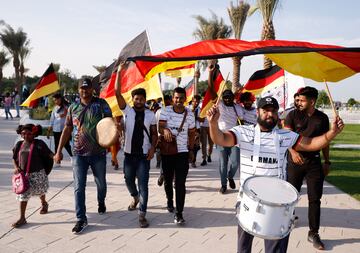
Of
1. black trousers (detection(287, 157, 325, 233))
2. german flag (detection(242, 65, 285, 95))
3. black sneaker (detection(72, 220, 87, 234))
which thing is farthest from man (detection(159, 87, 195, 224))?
german flag (detection(242, 65, 285, 95))

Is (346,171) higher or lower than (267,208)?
lower

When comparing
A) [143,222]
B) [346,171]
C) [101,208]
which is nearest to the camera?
[143,222]

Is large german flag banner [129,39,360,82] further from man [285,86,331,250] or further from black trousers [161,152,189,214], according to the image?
black trousers [161,152,189,214]

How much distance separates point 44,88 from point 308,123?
628 cm

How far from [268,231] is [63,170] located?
6951mm

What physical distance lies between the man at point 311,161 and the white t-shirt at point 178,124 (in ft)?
4.90

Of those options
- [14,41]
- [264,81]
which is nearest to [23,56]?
[14,41]

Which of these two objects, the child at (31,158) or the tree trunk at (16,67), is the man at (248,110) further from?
the tree trunk at (16,67)

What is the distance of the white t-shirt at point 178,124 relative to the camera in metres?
5.35

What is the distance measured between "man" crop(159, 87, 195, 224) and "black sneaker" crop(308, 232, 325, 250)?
1.71m

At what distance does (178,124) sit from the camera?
5.42 meters

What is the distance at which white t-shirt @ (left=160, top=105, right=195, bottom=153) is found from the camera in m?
5.35

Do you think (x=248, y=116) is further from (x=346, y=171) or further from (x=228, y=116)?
(x=346, y=171)

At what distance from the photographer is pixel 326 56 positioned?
4.41m
